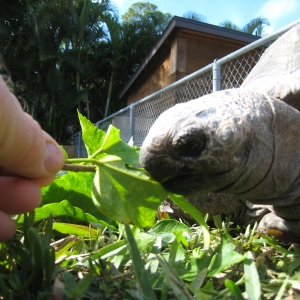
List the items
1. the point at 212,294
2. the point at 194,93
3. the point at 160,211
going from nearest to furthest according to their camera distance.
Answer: the point at 212,294
the point at 160,211
the point at 194,93

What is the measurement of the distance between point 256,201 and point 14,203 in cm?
68

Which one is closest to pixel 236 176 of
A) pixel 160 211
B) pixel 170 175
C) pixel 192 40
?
pixel 170 175

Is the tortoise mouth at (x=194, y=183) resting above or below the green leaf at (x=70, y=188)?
above

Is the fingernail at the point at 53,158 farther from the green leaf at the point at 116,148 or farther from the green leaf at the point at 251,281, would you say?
the green leaf at the point at 251,281

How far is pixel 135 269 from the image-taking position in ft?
2.01

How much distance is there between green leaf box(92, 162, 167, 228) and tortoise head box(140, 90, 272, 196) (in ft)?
Result: 0.12

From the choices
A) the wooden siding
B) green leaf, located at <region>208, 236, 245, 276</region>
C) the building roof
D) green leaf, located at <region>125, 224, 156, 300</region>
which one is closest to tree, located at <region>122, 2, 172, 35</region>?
the building roof

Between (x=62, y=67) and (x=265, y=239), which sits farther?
(x=62, y=67)

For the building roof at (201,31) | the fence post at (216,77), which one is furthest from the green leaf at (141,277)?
the building roof at (201,31)

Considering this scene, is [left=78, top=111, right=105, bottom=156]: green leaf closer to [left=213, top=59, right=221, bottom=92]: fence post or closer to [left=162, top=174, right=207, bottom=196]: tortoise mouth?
[left=162, top=174, right=207, bottom=196]: tortoise mouth

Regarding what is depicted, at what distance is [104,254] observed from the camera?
825mm

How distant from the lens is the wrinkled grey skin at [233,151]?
82 cm

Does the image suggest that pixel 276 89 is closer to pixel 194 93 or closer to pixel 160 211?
pixel 160 211

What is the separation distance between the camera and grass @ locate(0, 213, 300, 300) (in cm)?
62
